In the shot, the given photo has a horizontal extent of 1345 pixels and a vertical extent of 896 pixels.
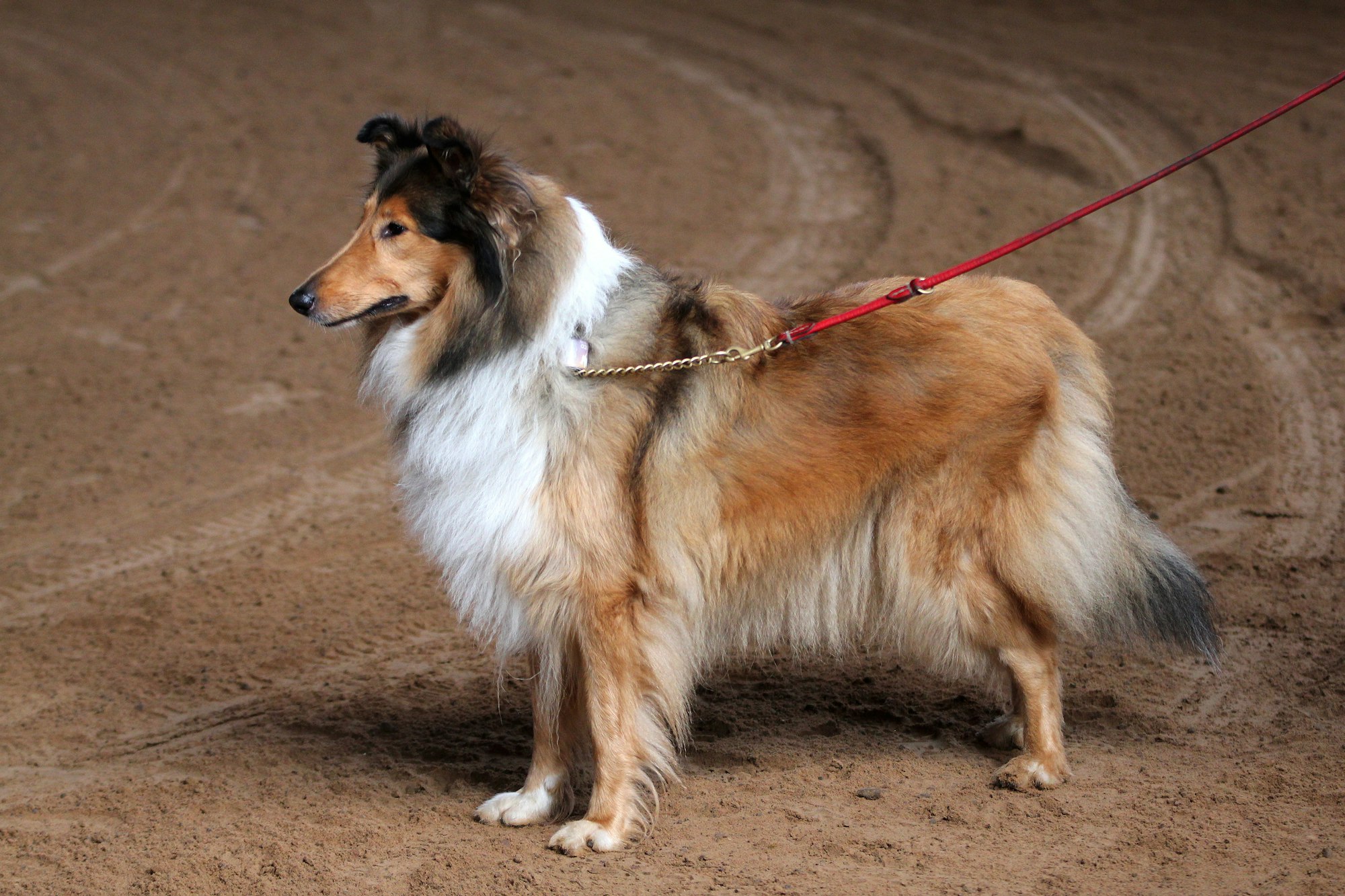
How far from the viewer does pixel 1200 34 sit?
13.3m

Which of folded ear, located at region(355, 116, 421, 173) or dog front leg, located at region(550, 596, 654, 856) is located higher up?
folded ear, located at region(355, 116, 421, 173)

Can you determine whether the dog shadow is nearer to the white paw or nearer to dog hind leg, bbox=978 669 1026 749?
dog hind leg, bbox=978 669 1026 749

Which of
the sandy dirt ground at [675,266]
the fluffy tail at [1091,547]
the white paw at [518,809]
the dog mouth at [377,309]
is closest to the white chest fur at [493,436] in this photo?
the dog mouth at [377,309]

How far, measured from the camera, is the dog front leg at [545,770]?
4516mm

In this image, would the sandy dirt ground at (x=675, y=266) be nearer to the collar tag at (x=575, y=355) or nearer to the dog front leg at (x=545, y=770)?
the dog front leg at (x=545, y=770)

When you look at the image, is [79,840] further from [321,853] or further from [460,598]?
[460,598]

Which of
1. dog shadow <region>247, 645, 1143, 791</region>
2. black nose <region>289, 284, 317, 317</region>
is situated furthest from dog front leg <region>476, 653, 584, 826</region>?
black nose <region>289, 284, 317, 317</region>

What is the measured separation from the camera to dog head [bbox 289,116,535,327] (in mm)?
4086

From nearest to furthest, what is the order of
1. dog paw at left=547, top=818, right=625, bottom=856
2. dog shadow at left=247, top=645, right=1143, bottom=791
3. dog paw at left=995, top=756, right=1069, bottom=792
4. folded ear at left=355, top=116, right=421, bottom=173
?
folded ear at left=355, top=116, right=421, bottom=173, dog paw at left=547, top=818, right=625, bottom=856, dog paw at left=995, top=756, right=1069, bottom=792, dog shadow at left=247, top=645, right=1143, bottom=791

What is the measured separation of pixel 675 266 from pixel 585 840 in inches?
226

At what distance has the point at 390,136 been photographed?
423 centimetres

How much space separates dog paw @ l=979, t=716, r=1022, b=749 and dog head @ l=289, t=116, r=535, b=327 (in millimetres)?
2486

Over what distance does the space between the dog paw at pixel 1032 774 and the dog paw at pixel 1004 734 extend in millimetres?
236

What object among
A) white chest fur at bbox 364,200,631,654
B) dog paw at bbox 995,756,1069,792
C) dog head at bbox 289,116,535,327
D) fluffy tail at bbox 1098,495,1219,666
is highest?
dog head at bbox 289,116,535,327
